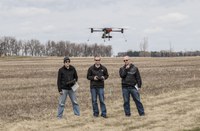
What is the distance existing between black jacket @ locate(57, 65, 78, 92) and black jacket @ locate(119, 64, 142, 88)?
69.5 inches

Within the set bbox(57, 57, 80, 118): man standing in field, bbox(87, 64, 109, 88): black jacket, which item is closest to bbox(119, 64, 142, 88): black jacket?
bbox(87, 64, 109, 88): black jacket

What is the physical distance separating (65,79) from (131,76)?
7.58 ft

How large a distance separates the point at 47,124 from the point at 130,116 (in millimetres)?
3047

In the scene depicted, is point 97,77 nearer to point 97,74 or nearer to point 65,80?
point 97,74

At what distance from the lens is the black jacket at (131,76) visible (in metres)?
15.1

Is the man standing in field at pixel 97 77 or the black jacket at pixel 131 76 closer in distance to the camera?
the black jacket at pixel 131 76

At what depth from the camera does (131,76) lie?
1520 centimetres

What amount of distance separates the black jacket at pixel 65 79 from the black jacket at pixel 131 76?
177 cm

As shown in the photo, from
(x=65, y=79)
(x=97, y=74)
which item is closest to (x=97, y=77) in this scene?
(x=97, y=74)

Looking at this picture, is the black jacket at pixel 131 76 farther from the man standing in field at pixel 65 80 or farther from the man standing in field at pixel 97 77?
the man standing in field at pixel 65 80

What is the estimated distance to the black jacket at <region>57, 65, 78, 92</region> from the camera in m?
15.3

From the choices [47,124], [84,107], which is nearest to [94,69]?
[47,124]

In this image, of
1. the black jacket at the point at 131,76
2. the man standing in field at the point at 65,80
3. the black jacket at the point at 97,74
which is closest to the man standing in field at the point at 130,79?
the black jacket at the point at 131,76

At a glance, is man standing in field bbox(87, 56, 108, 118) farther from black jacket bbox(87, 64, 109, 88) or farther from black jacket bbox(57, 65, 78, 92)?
black jacket bbox(57, 65, 78, 92)
